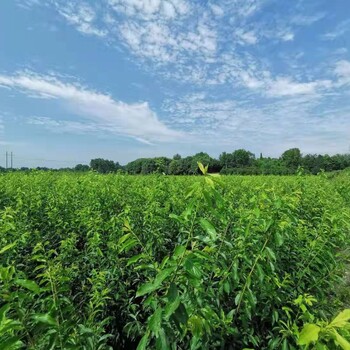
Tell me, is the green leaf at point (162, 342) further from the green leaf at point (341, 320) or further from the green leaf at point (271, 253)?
the green leaf at point (271, 253)

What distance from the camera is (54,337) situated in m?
1.41

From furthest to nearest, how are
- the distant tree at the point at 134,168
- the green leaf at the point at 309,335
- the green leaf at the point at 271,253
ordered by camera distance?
1. the distant tree at the point at 134,168
2. the green leaf at the point at 271,253
3. the green leaf at the point at 309,335

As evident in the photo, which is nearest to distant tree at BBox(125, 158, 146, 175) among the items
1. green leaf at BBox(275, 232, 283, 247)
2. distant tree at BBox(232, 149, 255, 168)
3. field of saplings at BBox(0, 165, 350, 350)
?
field of saplings at BBox(0, 165, 350, 350)

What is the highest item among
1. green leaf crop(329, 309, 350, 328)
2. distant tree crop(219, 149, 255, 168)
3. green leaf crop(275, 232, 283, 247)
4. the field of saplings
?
distant tree crop(219, 149, 255, 168)

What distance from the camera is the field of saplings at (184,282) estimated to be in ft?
4.58

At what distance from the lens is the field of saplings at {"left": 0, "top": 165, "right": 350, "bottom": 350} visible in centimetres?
140

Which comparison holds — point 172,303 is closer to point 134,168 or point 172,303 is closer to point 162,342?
point 162,342

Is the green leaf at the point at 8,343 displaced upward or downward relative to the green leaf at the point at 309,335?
downward

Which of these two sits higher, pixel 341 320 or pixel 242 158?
pixel 242 158

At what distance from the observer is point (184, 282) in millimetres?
1537

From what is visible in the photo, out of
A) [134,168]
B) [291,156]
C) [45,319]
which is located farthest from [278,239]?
[291,156]

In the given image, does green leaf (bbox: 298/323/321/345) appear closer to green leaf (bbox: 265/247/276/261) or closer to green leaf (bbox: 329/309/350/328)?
green leaf (bbox: 329/309/350/328)

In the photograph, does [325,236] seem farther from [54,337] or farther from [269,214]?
[54,337]

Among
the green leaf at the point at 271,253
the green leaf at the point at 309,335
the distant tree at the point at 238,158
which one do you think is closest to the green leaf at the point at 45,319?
the green leaf at the point at 309,335
